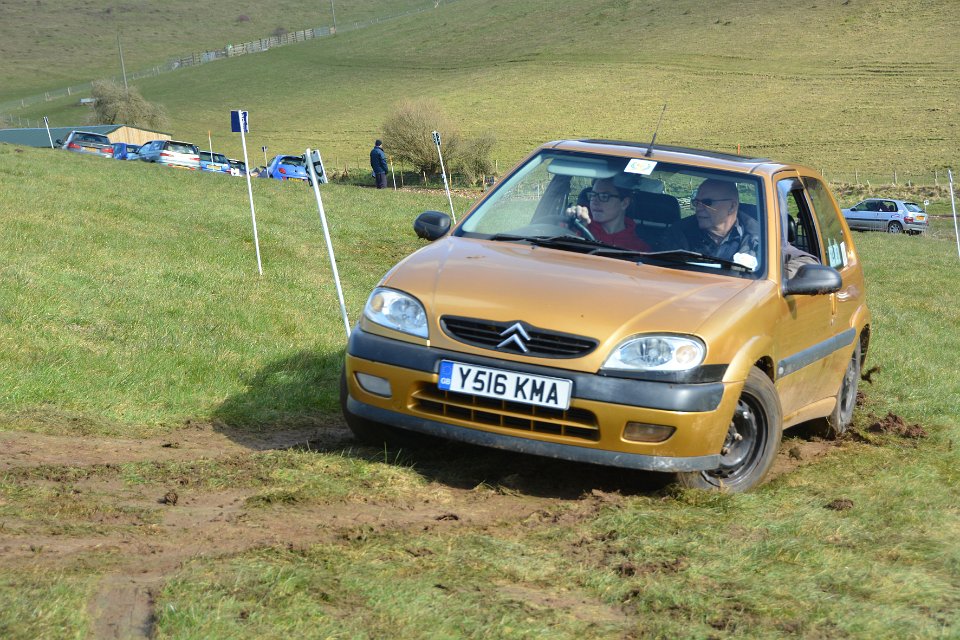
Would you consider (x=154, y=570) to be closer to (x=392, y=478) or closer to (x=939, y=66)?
(x=392, y=478)

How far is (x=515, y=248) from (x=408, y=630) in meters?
3.12

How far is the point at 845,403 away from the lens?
7.83 m

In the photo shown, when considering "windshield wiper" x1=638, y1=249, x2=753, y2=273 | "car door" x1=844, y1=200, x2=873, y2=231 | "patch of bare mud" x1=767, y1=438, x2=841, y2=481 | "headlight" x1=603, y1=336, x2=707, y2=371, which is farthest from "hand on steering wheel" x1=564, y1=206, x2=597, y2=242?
"car door" x1=844, y1=200, x2=873, y2=231

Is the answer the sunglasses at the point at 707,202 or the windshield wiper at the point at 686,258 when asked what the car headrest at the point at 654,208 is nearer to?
the sunglasses at the point at 707,202

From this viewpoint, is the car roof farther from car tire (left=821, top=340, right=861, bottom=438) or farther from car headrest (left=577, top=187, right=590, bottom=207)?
car tire (left=821, top=340, right=861, bottom=438)

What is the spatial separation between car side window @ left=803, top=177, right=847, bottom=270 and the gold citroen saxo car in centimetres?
45

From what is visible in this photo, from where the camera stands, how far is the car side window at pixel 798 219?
694 centimetres

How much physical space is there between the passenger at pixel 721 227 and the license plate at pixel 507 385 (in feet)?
5.05

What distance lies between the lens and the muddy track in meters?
3.82

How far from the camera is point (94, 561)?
154 inches

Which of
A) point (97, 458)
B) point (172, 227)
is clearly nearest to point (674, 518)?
point (97, 458)

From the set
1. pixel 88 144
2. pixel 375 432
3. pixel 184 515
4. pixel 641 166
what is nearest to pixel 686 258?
pixel 641 166

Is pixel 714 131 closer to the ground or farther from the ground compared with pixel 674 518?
closer to the ground

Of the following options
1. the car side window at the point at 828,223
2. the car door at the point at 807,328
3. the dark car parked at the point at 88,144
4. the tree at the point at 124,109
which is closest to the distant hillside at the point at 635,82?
the tree at the point at 124,109
